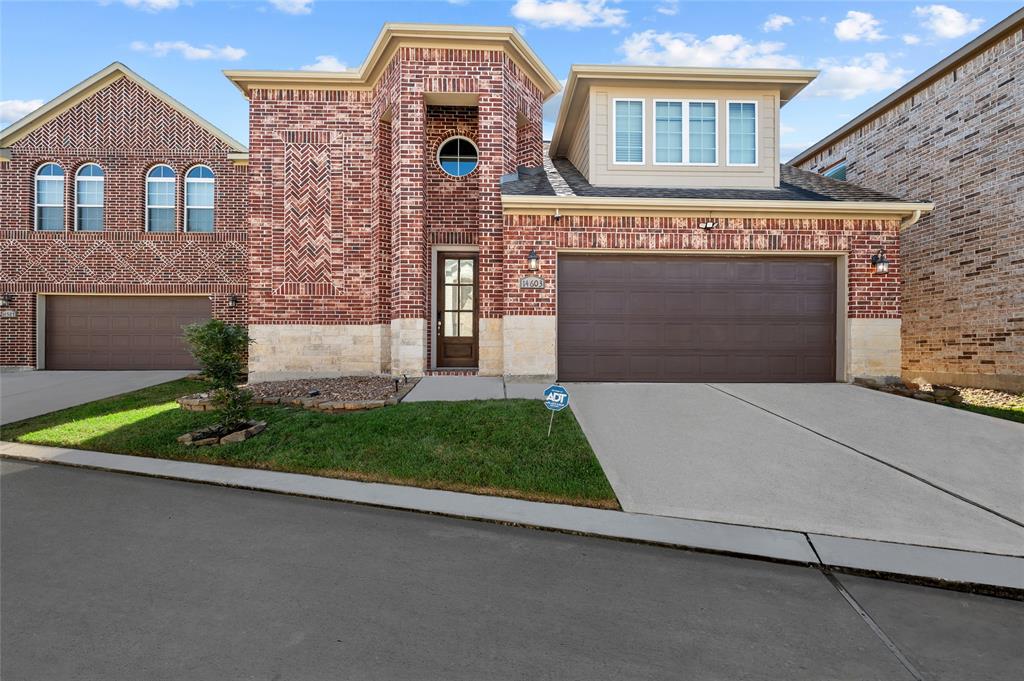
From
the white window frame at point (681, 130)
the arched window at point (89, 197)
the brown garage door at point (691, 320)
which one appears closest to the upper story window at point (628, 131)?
the white window frame at point (681, 130)

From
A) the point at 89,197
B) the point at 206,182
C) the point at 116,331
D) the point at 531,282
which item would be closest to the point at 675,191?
the point at 531,282

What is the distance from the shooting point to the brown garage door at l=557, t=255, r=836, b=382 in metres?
10.4

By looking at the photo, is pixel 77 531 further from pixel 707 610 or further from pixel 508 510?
pixel 707 610

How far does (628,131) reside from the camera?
11.2m

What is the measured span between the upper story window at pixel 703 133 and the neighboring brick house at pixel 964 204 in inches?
233

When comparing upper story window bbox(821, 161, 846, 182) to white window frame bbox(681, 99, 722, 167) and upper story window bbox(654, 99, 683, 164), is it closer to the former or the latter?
white window frame bbox(681, 99, 722, 167)

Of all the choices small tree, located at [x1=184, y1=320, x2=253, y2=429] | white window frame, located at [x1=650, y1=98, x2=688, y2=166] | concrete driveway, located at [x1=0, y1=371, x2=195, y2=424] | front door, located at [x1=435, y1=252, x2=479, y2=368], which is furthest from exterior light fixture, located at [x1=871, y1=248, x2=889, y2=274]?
concrete driveway, located at [x1=0, y1=371, x2=195, y2=424]

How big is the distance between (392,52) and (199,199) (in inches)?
317

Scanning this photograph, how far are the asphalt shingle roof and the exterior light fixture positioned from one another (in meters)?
1.12

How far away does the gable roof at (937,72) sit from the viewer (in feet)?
34.3

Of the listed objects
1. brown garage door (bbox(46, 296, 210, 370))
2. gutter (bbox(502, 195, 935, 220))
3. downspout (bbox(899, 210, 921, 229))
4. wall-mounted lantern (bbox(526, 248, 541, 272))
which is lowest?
brown garage door (bbox(46, 296, 210, 370))

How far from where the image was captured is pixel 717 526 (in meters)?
4.45

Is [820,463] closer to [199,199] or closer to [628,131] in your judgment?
[628,131]

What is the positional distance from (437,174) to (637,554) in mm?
10025
